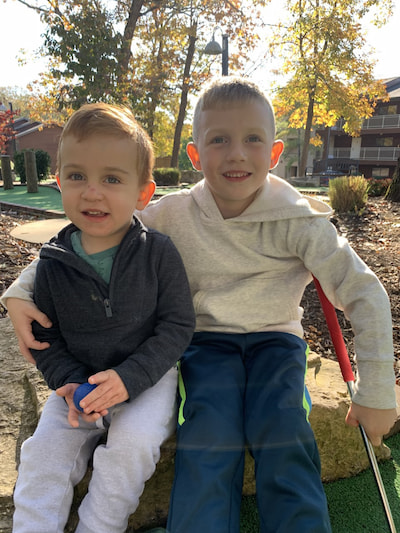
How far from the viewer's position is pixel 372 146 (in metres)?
33.5

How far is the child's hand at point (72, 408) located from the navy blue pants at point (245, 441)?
310 mm

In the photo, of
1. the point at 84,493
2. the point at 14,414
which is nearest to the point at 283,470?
the point at 84,493

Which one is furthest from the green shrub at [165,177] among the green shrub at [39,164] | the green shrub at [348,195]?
the green shrub at [348,195]

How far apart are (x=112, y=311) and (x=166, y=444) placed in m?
0.54

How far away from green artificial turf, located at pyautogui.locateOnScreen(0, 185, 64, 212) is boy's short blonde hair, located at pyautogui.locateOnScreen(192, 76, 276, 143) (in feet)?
25.3

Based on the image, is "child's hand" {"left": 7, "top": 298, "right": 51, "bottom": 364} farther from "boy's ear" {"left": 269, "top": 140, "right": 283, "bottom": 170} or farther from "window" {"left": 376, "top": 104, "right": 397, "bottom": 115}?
"window" {"left": 376, "top": 104, "right": 397, "bottom": 115}

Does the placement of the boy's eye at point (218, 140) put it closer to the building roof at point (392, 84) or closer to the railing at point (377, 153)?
the railing at point (377, 153)

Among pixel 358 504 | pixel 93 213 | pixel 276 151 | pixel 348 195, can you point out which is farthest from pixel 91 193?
pixel 348 195

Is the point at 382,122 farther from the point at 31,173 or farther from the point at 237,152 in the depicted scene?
the point at 237,152

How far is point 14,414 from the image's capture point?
2100 millimetres

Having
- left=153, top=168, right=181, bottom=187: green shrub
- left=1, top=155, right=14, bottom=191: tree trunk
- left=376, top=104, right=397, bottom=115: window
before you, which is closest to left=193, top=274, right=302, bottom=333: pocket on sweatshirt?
left=1, top=155, right=14, bottom=191: tree trunk

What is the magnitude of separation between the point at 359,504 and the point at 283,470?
26.3 inches

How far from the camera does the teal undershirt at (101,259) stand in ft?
5.50

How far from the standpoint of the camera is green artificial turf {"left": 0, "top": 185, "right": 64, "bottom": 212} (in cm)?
986
